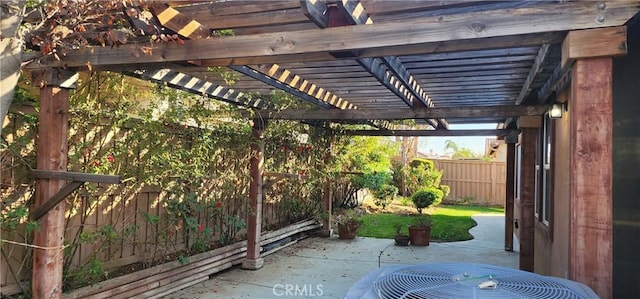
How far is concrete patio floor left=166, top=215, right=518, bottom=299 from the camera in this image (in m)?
4.79

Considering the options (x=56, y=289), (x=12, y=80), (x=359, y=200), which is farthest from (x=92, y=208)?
(x=359, y=200)

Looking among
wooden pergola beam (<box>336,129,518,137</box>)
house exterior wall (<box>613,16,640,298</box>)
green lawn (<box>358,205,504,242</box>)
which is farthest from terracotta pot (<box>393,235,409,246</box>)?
house exterior wall (<box>613,16,640,298</box>)

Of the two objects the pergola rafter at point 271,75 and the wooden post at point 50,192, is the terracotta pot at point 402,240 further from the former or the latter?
the wooden post at point 50,192

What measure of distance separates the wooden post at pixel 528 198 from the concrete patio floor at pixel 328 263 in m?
1.01

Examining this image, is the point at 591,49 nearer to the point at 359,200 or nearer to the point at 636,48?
the point at 636,48

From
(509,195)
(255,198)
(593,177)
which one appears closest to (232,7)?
Answer: (593,177)

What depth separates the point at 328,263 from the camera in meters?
6.25

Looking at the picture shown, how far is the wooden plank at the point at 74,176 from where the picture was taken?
2.75m

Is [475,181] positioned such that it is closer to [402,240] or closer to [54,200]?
[402,240]

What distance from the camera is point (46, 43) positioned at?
2578 mm

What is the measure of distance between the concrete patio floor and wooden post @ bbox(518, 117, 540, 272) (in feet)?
3.32

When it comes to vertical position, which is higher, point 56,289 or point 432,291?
point 432,291

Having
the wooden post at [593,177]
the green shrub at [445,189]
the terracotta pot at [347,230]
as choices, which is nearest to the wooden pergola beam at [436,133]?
the terracotta pot at [347,230]

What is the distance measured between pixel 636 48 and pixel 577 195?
4.23 ft
